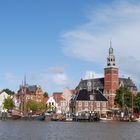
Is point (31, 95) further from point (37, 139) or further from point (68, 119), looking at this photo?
point (37, 139)

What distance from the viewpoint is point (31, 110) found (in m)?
174

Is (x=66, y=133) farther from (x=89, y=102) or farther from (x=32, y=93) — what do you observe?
(x=32, y=93)

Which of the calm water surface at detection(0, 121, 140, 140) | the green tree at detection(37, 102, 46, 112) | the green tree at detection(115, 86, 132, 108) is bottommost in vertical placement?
the calm water surface at detection(0, 121, 140, 140)

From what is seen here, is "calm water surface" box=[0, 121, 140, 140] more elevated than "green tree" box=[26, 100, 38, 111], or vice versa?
"green tree" box=[26, 100, 38, 111]

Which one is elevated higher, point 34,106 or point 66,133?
point 34,106

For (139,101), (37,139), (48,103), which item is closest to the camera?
(37,139)

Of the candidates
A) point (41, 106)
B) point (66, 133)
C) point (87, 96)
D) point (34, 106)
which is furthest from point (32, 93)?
point (66, 133)

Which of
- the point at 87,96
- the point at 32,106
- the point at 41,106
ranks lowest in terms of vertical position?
the point at 32,106

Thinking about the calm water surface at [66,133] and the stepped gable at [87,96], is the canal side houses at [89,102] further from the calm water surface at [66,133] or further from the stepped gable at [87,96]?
the calm water surface at [66,133]

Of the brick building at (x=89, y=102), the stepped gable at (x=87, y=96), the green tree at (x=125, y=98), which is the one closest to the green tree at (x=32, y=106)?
the brick building at (x=89, y=102)

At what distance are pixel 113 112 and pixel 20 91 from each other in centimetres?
4485

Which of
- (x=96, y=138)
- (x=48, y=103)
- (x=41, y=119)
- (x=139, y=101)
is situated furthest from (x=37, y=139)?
(x=48, y=103)

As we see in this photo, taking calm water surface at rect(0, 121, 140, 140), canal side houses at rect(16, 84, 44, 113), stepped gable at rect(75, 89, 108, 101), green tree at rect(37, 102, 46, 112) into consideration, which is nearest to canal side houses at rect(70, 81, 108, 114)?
stepped gable at rect(75, 89, 108, 101)

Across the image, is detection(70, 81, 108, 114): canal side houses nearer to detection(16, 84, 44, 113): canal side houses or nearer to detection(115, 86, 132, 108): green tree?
detection(115, 86, 132, 108): green tree
